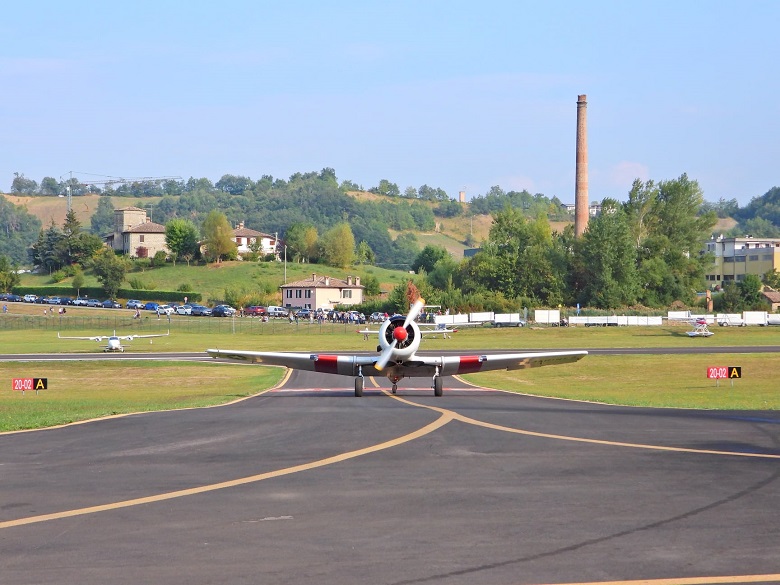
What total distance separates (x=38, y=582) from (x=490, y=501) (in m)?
6.81

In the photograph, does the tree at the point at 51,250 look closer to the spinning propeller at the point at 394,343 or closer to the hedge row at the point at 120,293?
the hedge row at the point at 120,293

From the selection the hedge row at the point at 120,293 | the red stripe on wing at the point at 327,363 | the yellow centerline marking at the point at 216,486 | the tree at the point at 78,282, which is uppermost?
the tree at the point at 78,282

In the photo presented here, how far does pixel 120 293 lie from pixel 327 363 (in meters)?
136

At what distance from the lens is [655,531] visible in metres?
12.3

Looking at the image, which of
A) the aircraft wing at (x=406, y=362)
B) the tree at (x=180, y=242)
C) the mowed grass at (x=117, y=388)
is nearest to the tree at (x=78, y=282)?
the tree at (x=180, y=242)

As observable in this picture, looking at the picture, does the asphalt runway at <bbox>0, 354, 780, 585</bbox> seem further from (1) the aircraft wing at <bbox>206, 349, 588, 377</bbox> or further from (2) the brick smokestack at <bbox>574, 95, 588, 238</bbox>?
(2) the brick smokestack at <bbox>574, 95, 588, 238</bbox>

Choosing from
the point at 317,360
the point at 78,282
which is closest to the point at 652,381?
the point at 317,360

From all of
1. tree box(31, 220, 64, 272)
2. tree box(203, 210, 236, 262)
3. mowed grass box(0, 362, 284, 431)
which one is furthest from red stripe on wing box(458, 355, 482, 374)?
tree box(31, 220, 64, 272)

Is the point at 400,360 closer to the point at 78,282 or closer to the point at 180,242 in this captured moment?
the point at 78,282

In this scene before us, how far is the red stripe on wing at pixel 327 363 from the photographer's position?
3762 centimetres

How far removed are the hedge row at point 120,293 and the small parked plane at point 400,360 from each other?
124 meters

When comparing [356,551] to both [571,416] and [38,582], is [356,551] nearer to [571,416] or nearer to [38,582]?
[38,582]

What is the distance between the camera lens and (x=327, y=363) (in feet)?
124

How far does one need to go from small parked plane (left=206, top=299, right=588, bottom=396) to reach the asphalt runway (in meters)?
10.8
